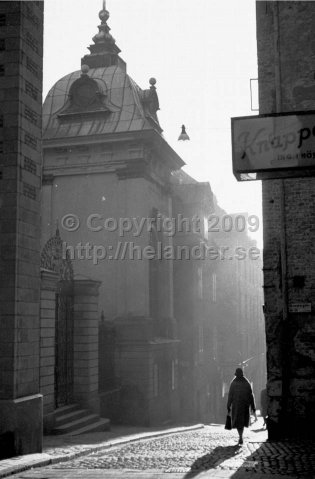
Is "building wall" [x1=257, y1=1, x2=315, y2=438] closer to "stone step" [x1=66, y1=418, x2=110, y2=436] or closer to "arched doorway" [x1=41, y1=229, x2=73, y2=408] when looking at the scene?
"stone step" [x1=66, y1=418, x2=110, y2=436]

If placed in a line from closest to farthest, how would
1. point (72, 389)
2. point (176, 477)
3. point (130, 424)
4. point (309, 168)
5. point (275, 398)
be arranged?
1. point (309, 168)
2. point (176, 477)
3. point (275, 398)
4. point (72, 389)
5. point (130, 424)

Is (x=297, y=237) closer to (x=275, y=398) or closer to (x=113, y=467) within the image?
(x=275, y=398)

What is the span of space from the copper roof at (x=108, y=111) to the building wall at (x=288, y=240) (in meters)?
12.3

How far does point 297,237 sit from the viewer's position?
13.4 metres

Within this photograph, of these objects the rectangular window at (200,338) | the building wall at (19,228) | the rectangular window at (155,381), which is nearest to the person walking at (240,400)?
the building wall at (19,228)

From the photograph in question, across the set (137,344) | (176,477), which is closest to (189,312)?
(137,344)

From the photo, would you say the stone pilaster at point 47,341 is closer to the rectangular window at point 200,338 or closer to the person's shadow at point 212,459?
the person's shadow at point 212,459

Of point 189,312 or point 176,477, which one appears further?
point 189,312

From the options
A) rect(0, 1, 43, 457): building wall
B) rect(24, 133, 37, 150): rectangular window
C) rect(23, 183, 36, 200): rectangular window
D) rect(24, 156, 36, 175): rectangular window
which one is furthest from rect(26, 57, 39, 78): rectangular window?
rect(23, 183, 36, 200): rectangular window

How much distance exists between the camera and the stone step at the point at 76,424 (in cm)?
1517

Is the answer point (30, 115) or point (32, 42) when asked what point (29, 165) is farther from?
point (32, 42)

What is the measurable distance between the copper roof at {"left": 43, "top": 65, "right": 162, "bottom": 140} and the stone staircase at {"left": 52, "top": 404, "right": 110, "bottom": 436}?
41.8 feet

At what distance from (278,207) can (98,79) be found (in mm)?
17088

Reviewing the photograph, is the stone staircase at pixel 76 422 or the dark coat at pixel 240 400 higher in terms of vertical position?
the dark coat at pixel 240 400
